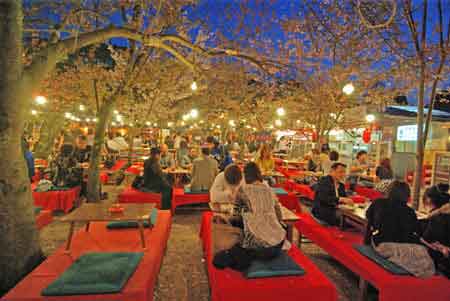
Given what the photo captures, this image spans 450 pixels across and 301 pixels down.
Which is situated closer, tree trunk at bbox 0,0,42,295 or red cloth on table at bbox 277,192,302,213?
tree trunk at bbox 0,0,42,295

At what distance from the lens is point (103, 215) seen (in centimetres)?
382

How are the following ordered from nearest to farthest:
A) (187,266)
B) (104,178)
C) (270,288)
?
(270,288)
(187,266)
(104,178)

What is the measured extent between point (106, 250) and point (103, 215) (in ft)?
1.53

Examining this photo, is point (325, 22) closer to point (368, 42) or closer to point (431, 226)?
point (368, 42)

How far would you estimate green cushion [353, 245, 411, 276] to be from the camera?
3197 millimetres

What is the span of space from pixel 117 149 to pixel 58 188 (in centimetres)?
887

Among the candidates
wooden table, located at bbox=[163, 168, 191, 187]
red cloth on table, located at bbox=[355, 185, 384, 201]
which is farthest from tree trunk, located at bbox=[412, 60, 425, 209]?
wooden table, located at bbox=[163, 168, 191, 187]

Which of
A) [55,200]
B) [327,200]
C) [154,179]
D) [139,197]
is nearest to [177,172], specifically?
[154,179]

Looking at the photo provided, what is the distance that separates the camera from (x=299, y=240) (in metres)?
5.20

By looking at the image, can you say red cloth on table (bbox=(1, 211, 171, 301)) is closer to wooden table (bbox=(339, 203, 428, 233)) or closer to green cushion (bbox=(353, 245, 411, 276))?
green cushion (bbox=(353, 245, 411, 276))

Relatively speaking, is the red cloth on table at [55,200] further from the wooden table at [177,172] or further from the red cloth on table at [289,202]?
the red cloth on table at [289,202]

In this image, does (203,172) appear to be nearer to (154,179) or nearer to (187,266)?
(154,179)

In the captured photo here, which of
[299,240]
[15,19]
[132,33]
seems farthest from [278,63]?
[15,19]

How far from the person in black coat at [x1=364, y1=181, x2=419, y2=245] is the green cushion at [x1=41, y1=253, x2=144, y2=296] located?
300cm
